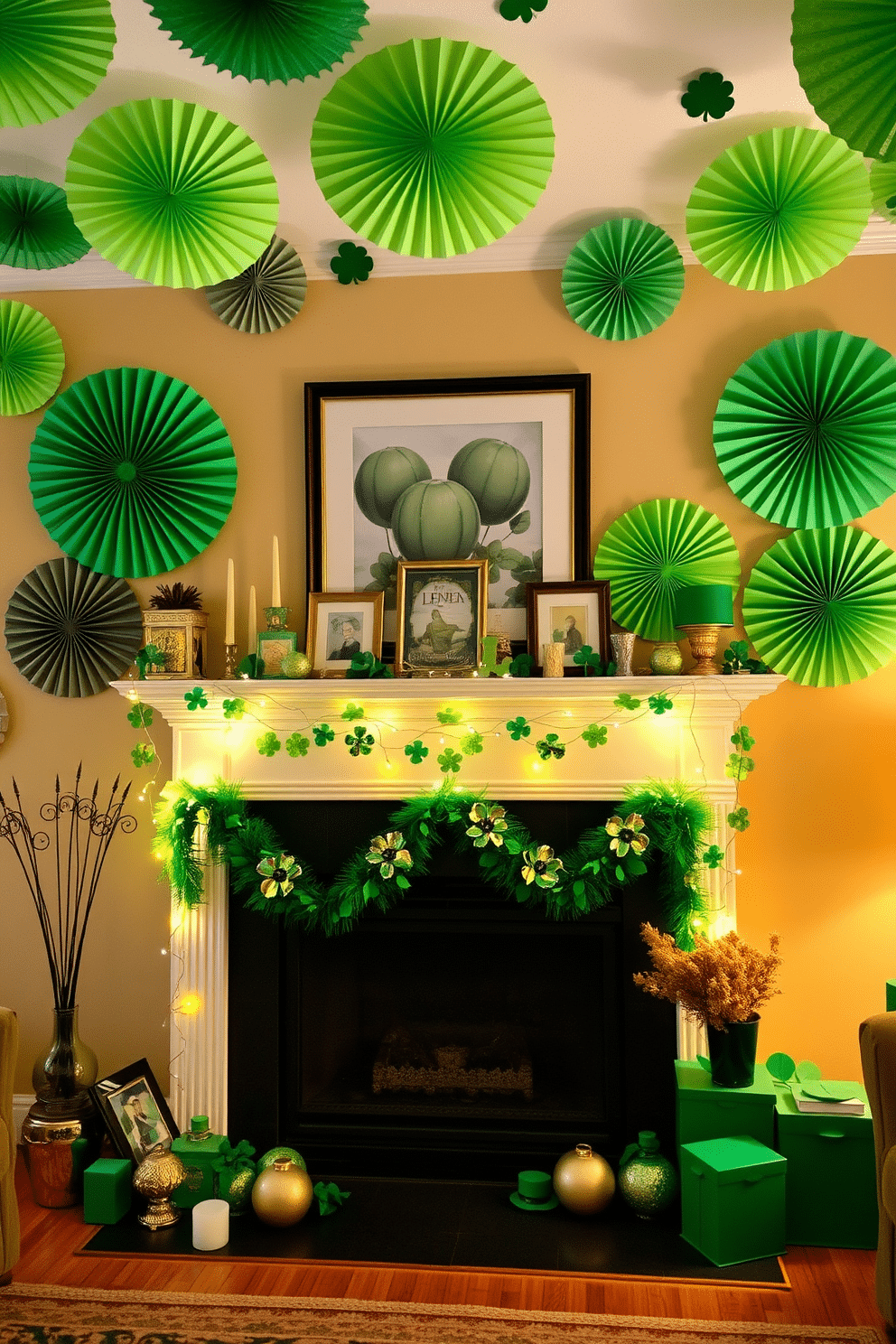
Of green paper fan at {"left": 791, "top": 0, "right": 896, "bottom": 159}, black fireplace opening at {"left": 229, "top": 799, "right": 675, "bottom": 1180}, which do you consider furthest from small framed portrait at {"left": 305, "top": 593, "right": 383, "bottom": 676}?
green paper fan at {"left": 791, "top": 0, "right": 896, "bottom": 159}

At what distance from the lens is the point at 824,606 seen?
9.12 ft

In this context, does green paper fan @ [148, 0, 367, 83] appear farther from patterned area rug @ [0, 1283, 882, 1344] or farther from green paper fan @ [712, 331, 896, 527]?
patterned area rug @ [0, 1283, 882, 1344]

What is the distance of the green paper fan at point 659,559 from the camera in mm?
2824

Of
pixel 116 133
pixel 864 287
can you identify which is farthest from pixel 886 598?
pixel 116 133

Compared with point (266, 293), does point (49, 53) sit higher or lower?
lower

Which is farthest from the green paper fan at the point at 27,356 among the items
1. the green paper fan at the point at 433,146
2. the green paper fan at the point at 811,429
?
the green paper fan at the point at 811,429

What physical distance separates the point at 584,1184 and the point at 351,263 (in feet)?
8.62

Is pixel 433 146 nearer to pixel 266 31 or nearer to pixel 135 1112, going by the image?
pixel 266 31

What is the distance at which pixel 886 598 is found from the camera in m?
2.75

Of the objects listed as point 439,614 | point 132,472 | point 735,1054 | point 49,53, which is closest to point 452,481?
point 439,614

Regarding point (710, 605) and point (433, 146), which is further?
point (710, 605)

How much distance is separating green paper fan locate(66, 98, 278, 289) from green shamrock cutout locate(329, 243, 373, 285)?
0.78 meters

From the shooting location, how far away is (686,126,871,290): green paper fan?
231cm

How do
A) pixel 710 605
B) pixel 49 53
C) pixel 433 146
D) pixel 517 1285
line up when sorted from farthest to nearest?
1. pixel 710 605
2. pixel 517 1285
3. pixel 433 146
4. pixel 49 53
